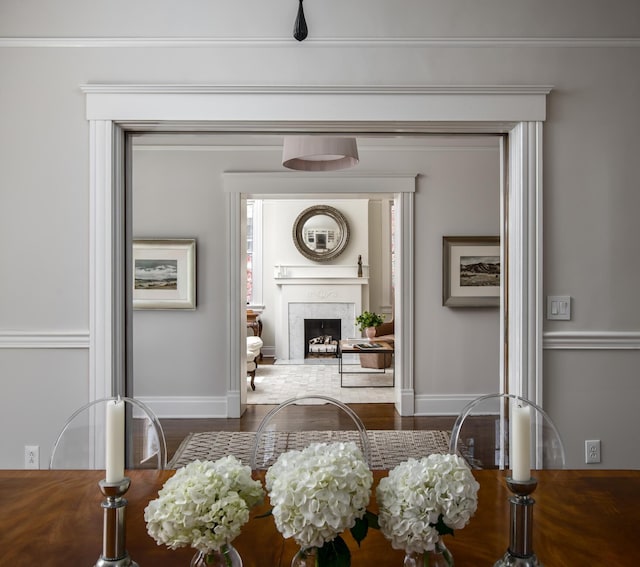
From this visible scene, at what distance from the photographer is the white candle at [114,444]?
81cm

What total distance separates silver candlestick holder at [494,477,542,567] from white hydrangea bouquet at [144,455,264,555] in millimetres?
404

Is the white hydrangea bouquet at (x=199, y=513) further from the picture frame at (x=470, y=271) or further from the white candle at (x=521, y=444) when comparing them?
the picture frame at (x=470, y=271)

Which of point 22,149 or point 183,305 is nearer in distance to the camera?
point 22,149

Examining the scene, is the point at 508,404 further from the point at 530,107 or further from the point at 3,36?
the point at 3,36

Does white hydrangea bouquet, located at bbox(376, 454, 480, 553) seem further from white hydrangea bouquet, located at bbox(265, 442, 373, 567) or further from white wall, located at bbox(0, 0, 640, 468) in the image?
white wall, located at bbox(0, 0, 640, 468)

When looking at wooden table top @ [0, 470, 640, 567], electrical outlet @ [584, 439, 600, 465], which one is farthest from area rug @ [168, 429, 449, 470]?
wooden table top @ [0, 470, 640, 567]

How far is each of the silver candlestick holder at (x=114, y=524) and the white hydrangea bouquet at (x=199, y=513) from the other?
0.17 ft

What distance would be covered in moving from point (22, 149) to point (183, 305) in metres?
2.36

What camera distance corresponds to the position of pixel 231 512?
788 mm

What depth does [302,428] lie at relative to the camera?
1.73 m

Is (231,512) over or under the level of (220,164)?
under

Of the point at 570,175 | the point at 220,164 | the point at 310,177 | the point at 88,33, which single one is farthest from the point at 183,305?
the point at 570,175

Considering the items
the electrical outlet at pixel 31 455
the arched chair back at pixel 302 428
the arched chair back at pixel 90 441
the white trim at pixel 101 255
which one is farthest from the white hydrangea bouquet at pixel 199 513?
the electrical outlet at pixel 31 455

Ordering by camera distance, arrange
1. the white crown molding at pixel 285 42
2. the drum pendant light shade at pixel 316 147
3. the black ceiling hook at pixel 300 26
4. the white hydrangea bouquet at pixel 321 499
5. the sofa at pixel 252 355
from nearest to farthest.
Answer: the white hydrangea bouquet at pixel 321 499 → the black ceiling hook at pixel 300 26 → the white crown molding at pixel 285 42 → the drum pendant light shade at pixel 316 147 → the sofa at pixel 252 355
